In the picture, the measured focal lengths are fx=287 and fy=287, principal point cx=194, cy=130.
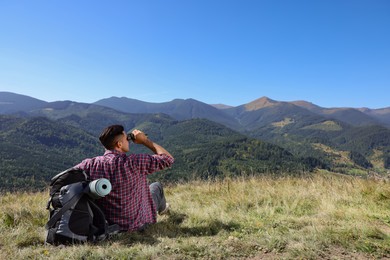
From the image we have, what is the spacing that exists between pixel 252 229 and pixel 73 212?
2.73 meters

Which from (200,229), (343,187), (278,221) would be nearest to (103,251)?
(200,229)

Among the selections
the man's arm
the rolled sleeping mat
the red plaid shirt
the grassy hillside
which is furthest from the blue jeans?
the rolled sleeping mat

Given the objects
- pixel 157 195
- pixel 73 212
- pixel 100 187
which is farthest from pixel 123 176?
pixel 157 195

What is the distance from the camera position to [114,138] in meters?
4.36

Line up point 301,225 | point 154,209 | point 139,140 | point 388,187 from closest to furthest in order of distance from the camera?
1. point 139,140
2. point 301,225
3. point 154,209
4. point 388,187

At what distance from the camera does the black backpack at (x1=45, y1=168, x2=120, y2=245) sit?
3.92 meters

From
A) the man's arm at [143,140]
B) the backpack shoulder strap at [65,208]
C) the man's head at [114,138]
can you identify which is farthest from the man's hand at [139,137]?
the backpack shoulder strap at [65,208]

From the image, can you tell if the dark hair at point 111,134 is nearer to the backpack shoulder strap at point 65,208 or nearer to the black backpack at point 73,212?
the black backpack at point 73,212

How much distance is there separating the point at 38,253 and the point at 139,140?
6.40 feet

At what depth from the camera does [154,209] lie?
16.8ft

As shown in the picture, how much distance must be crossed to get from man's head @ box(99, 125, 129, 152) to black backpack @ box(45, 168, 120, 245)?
559 mm

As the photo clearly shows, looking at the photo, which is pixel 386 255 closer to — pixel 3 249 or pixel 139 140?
pixel 139 140

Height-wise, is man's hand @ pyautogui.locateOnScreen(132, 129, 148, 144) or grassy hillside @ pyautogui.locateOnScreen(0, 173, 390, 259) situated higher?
man's hand @ pyautogui.locateOnScreen(132, 129, 148, 144)

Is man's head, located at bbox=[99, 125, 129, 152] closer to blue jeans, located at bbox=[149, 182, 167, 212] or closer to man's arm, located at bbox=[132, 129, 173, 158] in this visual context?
man's arm, located at bbox=[132, 129, 173, 158]
